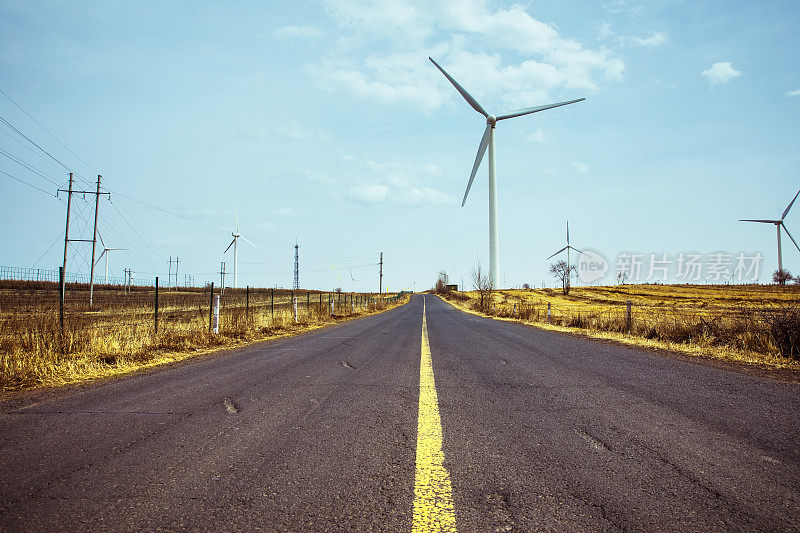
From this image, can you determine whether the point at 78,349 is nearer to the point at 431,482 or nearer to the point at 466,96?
the point at 431,482

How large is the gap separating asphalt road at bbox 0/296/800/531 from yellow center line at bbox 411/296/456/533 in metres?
0.04

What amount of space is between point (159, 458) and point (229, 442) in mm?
501

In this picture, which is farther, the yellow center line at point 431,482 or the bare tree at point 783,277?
the bare tree at point 783,277

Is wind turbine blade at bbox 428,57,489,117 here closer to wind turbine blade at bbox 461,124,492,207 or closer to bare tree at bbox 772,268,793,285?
wind turbine blade at bbox 461,124,492,207

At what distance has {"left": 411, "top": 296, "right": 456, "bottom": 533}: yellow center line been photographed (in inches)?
85.4

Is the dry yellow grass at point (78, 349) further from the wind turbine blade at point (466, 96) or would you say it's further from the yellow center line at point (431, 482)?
the wind turbine blade at point (466, 96)

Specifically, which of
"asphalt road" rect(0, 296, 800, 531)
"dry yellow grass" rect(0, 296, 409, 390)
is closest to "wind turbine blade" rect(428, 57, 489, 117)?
"dry yellow grass" rect(0, 296, 409, 390)

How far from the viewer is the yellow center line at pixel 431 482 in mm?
2168

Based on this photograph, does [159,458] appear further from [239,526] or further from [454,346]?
[454,346]

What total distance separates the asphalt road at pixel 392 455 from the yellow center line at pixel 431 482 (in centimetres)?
4

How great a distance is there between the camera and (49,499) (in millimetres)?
2496

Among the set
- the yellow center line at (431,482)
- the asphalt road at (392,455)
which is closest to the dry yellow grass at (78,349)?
the asphalt road at (392,455)

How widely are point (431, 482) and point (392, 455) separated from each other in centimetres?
56

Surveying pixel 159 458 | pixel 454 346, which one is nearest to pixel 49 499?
pixel 159 458
